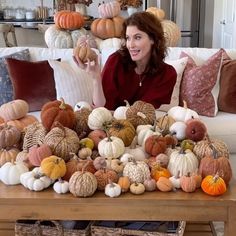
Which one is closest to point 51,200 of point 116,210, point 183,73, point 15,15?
point 116,210

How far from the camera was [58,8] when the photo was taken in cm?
727

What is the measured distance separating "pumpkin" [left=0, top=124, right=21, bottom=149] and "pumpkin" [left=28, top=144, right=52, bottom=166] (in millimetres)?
190

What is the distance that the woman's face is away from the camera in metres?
2.51

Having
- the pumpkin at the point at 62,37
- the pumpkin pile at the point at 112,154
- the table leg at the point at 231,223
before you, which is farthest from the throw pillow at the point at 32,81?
the table leg at the point at 231,223

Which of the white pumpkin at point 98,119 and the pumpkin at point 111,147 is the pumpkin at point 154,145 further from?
the white pumpkin at point 98,119

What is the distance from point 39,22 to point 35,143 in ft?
19.3

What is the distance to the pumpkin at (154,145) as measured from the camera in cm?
178

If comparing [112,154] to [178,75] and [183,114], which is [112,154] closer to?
[183,114]

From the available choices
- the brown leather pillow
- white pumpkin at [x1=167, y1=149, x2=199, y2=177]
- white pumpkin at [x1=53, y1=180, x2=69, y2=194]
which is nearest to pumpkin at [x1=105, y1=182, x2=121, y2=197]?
white pumpkin at [x1=53, y1=180, x2=69, y2=194]

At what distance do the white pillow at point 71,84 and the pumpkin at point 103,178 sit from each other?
1395 mm

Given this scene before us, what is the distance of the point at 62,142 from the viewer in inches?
68.3

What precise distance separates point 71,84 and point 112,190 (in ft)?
5.03

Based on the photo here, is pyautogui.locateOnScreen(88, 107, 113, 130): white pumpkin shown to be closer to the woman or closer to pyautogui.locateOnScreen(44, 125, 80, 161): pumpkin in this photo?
pyautogui.locateOnScreen(44, 125, 80, 161): pumpkin

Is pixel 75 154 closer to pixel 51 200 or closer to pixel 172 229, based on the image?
pixel 51 200
